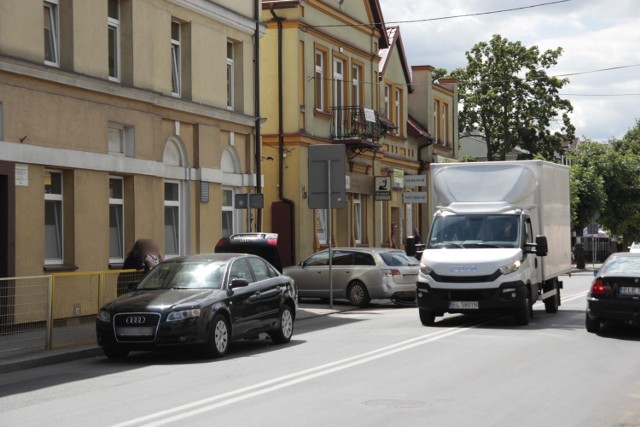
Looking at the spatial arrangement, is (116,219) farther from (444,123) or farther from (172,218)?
(444,123)

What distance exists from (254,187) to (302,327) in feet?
29.0

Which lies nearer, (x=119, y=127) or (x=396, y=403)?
(x=396, y=403)

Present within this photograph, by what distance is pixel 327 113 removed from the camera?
1369 inches

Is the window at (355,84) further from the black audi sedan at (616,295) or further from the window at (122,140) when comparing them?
the black audi sedan at (616,295)

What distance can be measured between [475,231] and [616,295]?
3634 millimetres

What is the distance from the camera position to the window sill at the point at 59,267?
1942cm

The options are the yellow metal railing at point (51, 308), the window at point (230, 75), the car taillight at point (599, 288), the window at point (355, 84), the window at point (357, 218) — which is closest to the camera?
the yellow metal railing at point (51, 308)

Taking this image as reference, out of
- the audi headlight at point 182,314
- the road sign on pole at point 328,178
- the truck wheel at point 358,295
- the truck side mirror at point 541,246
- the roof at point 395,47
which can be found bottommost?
the truck wheel at point 358,295

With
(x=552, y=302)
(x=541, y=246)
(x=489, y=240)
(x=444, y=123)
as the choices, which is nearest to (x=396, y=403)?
(x=541, y=246)

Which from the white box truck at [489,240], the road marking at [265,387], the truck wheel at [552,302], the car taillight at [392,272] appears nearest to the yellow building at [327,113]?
the car taillight at [392,272]

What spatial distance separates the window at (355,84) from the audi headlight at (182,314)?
23755 millimetres

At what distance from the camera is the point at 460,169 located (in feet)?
67.4

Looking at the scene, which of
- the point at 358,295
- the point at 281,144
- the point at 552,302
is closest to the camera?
the point at 552,302

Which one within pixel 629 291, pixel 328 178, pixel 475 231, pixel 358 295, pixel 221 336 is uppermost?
pixel 328 178
